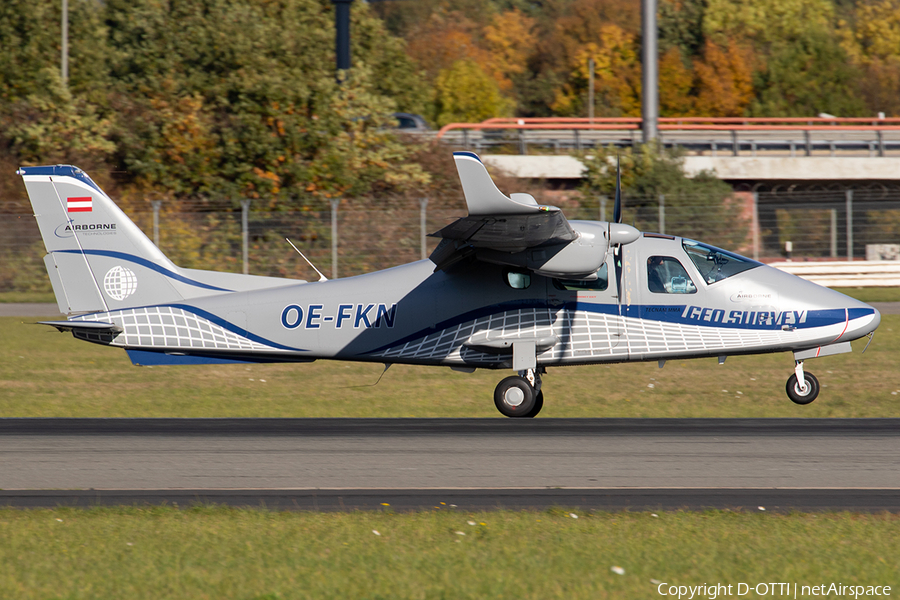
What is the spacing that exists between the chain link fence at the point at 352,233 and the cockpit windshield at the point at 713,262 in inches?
578

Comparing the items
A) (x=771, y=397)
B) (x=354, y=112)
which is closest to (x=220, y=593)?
(x=771, y=397)

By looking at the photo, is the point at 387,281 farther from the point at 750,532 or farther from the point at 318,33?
the point at 318,33

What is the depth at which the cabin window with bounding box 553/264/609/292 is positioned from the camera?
43.5 ft

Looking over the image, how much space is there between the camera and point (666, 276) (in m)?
13.3

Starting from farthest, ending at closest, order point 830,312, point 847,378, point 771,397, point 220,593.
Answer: point 847,378, point 771,397, point 830,312, point 220,593

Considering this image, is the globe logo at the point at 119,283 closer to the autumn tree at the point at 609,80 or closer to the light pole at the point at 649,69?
the light pole at the point at 649,69

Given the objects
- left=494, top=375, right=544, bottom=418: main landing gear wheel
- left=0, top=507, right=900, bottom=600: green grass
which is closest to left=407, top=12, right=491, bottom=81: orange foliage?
left=494, top=375, right=544, bottom=418: main landing gear wheel

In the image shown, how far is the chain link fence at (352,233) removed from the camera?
94.9 ft

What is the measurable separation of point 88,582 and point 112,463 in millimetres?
4121

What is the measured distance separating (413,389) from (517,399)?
3.21m

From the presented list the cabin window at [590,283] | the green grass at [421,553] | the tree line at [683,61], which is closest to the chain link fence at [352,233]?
the cabin window at [590,283]

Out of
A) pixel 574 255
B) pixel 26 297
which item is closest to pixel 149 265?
pixel 574 255

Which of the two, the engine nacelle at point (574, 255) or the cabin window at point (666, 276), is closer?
the engine nacelle at point (574, 255)

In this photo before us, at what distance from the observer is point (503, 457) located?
10.5 m
